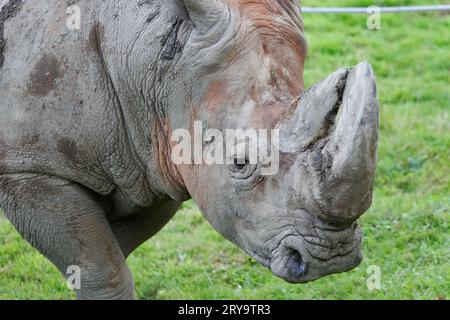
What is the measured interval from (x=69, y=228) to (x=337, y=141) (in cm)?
177

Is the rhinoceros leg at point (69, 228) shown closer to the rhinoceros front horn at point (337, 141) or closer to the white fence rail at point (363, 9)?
the rhinoceros front horn at point (337, 141)

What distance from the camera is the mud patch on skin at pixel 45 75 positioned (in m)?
5.23

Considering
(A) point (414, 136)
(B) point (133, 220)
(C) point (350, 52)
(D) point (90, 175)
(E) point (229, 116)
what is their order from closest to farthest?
(E) point (229, 116), (D) point (90, 175), (B) point (133, 220), (A) point (414, 136), (C) point (350, 52)

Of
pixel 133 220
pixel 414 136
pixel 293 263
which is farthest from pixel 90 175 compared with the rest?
pixel 414 136

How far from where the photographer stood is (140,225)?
19.8ft

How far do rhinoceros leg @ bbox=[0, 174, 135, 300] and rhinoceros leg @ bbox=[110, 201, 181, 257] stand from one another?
0.40 metres

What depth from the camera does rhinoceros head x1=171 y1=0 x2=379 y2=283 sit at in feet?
13.6

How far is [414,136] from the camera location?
9.39 meters

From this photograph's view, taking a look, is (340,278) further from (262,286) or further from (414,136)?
(414,136)

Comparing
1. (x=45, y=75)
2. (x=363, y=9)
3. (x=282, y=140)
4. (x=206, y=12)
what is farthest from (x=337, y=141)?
(x=363, y=9)

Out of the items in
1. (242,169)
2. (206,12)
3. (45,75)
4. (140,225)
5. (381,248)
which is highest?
(206,12)

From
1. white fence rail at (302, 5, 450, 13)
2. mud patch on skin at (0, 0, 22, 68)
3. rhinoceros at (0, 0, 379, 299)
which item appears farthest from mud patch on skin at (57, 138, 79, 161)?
white fence rail at (302, 5, 450, 13)

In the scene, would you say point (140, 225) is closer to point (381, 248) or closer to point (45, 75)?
point (45, 75)
